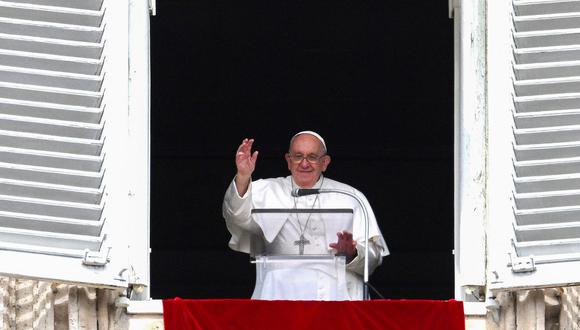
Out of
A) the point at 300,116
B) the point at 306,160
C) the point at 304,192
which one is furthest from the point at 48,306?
the point at 300,116

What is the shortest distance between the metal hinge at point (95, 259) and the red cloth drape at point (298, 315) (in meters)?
0.29

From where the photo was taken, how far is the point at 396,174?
15195mm

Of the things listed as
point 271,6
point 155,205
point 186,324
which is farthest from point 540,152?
point 155,205

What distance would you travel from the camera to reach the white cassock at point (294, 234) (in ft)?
35.7

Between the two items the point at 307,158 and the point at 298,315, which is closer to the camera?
the point at 298,315

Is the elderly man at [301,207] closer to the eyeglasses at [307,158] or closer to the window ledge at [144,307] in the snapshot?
the eyeglasses at [307,158]

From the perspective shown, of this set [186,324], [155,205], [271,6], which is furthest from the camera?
[155,205]

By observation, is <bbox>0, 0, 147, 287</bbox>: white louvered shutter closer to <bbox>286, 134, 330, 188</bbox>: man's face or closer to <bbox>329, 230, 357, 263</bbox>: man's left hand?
<bbox>329, 230, 357, 263</bbox>: man's left hand

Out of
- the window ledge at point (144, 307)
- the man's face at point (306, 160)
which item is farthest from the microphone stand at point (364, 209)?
the window ledge at point (144, 307)

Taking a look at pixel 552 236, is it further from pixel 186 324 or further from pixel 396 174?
pixel 396 174

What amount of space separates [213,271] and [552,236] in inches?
200

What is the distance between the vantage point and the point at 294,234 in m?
11.3

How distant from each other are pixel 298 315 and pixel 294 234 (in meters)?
1.16

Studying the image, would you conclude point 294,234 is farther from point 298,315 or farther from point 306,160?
point 298,315
